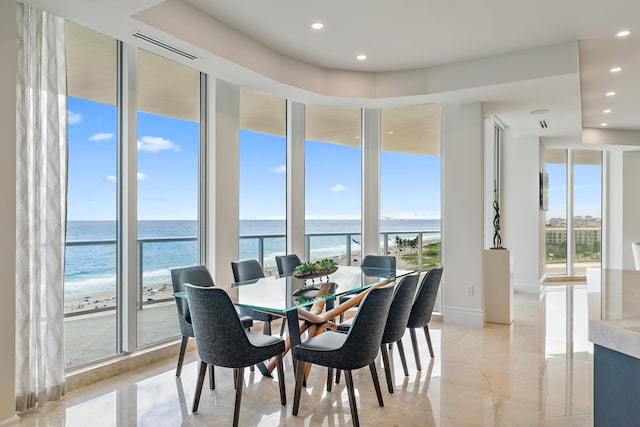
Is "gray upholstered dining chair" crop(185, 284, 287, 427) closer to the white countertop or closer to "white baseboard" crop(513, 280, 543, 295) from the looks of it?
the white countertop

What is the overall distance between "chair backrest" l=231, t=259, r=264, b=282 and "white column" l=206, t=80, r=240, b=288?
0.41m

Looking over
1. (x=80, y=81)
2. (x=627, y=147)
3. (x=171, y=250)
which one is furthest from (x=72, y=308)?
(x=627, y=147)

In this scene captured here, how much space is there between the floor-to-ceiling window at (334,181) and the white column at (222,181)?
131 centimetres

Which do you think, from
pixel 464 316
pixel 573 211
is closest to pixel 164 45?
pixel 464 316

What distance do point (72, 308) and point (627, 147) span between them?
34.0ft

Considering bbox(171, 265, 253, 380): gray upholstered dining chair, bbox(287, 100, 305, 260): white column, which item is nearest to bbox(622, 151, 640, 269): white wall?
bbox(287, 100, 305, 260): white column

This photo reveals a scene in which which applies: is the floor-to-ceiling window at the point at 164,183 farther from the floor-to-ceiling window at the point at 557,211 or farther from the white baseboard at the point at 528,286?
the floor-to-ceiling window at the point at 557,211

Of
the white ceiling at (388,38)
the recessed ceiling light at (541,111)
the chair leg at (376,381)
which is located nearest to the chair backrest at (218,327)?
the chair leg at (376,381)

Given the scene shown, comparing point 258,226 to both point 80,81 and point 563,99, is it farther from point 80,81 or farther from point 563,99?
point 563,99

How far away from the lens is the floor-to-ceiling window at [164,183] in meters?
4.25

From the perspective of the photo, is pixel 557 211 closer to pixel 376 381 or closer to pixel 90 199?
pixel 376 381

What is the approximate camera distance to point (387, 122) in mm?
6238

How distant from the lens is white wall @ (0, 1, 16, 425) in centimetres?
279

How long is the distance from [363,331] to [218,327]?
3.06 ft
